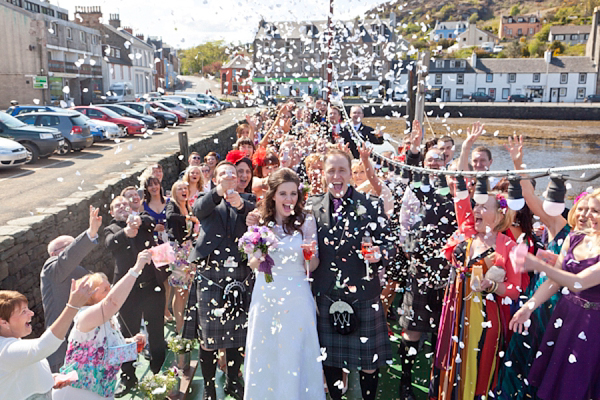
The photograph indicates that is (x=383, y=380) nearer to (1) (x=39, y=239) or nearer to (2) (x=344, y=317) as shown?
(2) (x=344, y=317)

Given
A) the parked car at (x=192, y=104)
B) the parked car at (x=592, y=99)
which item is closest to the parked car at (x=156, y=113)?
the parked car at (x=192, y=104)

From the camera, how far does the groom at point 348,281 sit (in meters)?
3.91

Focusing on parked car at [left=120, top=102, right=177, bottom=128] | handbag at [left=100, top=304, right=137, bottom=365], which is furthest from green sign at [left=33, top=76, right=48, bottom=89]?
handbag at [left=100, top=304, right=137, bottom=365]

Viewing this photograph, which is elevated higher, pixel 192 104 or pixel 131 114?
pixel 192 104

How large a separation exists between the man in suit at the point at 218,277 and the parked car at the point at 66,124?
15013 millimetres


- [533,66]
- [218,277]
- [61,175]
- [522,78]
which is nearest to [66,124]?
[61,175]

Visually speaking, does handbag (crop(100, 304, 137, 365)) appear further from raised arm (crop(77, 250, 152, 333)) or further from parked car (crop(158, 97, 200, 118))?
parked car (crop(158, 97, 200, 118))

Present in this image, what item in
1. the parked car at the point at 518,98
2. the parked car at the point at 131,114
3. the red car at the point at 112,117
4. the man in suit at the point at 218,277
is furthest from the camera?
the parked car at the point at 518,98

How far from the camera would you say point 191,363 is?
16.7 ft

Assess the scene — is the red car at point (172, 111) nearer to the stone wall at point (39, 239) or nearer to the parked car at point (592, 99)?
the stone wall at point (39, 239)

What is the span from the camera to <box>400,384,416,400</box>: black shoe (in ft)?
14.6

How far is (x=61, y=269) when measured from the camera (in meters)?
3.76

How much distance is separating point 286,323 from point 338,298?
1.40 feet

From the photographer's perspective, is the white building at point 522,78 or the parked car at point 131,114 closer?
the parked car at point 131,114
